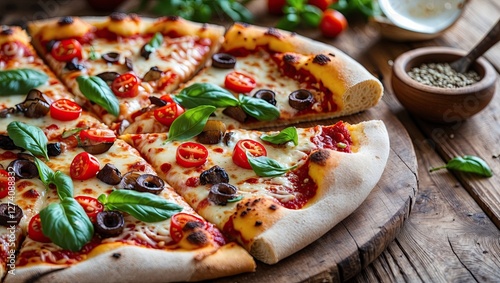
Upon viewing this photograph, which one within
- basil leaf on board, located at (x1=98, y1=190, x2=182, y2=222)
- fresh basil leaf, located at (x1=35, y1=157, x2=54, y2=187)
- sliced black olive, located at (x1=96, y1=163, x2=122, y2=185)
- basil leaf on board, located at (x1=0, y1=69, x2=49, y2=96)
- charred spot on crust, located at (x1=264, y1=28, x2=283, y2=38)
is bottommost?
basil leaf on board, located at (x1=0, y1=69, x2=49, y2=96)

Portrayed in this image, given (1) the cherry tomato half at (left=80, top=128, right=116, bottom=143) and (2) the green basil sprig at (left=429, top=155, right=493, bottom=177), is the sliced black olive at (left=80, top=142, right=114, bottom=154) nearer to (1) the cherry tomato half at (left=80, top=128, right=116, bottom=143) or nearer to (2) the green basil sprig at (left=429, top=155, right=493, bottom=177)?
(1) the cherry tomato half at (left=80, top=128, right=116, bottom=143)

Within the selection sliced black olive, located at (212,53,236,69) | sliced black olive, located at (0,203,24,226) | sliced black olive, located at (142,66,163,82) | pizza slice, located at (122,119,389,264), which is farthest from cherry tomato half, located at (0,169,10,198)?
sliced black olive, located at (212,53,236,69)

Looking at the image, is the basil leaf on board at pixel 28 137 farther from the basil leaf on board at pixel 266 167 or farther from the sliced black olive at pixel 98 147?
the basil leaf on board at pixel 266 167

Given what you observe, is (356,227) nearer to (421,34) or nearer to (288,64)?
(288,64)

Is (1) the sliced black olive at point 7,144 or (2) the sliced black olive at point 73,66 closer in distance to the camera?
(1) the sliced black olive at point 7,144

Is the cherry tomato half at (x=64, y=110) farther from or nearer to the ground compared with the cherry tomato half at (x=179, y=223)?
nearer to the ground

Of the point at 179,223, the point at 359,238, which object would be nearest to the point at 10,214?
the point at 179,223

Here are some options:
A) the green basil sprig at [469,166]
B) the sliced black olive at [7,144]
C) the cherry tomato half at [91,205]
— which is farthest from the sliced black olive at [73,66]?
the green basil sprig at [469,166]
